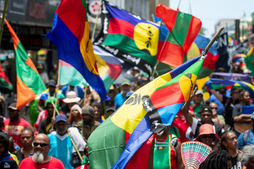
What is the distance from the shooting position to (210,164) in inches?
177

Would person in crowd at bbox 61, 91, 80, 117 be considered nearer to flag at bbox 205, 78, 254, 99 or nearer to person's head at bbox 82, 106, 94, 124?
person's head at bbox 82, 106, 94, 124

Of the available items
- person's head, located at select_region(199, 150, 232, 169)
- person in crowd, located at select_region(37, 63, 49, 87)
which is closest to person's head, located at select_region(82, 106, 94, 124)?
person's head, located at select_region(199, 150, 232, 169)

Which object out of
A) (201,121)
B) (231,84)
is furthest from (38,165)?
(231,84)

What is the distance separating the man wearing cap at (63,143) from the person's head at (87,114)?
0.64m

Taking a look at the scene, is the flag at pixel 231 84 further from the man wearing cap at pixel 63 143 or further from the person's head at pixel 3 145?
the person's head at pixel 3 145

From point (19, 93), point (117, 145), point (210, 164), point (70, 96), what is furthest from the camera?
point (70, 96)

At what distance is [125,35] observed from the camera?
347 inches

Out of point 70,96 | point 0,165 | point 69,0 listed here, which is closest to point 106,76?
point 70,96

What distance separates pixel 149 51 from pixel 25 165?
3971mm

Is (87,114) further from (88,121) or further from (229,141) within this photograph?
(229,141)

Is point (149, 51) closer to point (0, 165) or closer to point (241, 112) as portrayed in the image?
point (241, 112)

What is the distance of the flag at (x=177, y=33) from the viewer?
8.13m

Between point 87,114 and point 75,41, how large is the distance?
1.23 m

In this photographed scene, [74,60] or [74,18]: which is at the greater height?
[74,18]
